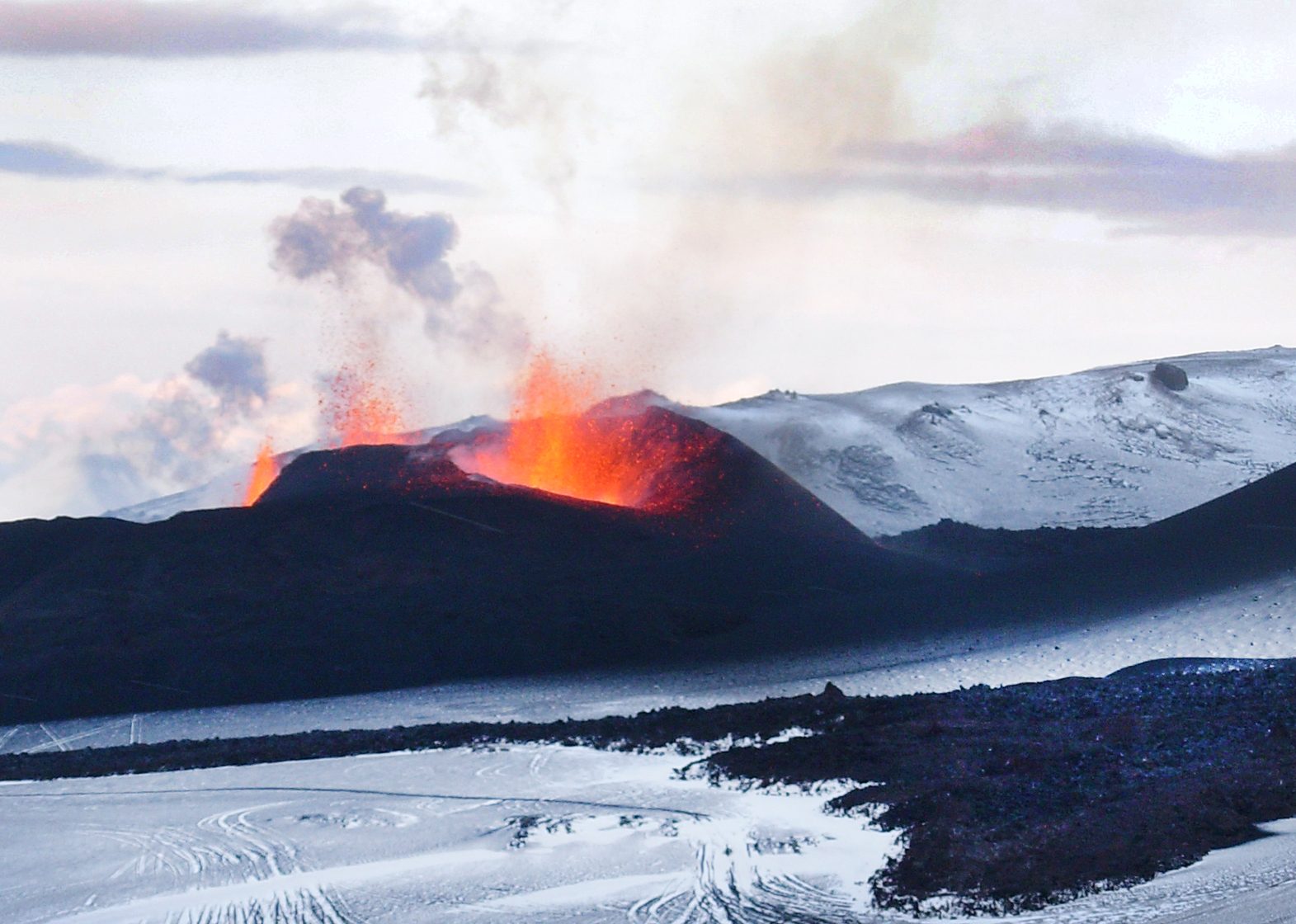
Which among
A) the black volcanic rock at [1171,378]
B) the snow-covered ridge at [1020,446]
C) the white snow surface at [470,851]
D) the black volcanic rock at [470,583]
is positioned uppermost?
the black volcanic rock at [1171,378]

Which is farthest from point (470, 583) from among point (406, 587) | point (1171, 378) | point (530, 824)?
point (1171, 378)

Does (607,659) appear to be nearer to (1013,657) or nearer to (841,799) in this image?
(1013,657)

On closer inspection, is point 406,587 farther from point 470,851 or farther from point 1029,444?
point 1029,444

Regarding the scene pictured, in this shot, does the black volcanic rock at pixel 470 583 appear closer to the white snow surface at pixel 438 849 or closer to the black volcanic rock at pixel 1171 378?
the white snow surface at pixel 438 849

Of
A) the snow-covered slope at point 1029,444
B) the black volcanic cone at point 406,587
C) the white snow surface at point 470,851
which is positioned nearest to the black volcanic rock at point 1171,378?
the snow-covered slope at point 1029,444

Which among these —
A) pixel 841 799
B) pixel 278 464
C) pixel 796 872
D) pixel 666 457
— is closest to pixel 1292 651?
pixel 841 799
